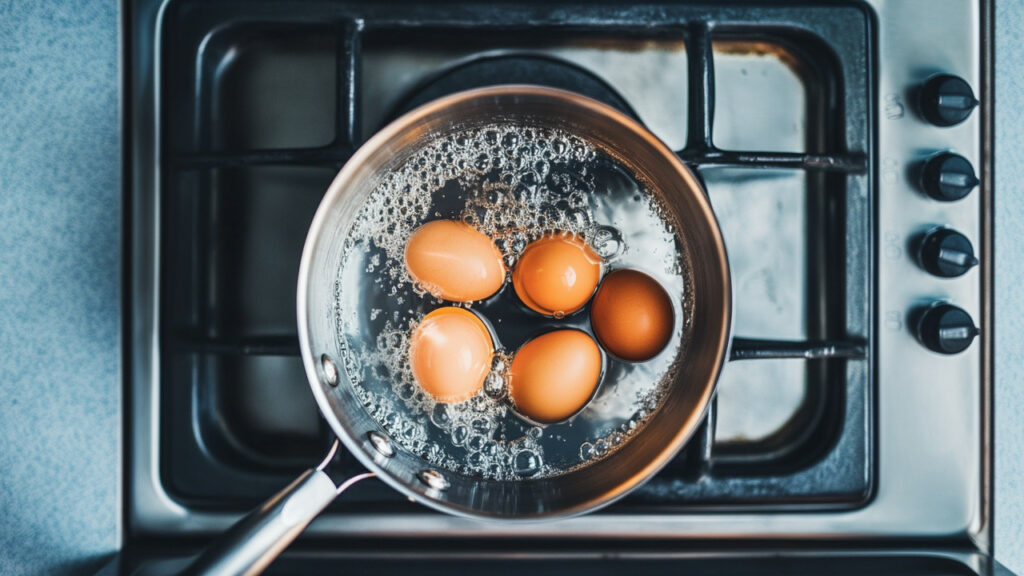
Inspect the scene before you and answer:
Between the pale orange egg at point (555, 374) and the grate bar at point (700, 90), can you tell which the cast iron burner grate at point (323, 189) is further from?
the pale orange egg at point (555, 374)

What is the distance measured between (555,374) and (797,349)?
8.7 inches

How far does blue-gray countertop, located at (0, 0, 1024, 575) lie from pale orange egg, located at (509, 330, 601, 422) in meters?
0.40

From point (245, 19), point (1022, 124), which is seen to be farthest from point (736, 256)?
point (245, 19)

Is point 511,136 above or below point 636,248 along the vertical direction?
above

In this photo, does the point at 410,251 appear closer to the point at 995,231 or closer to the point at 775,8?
the point at 775,8

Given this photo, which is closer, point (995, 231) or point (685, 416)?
point (685, 416)

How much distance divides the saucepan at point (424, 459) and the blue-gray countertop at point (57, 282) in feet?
0.83

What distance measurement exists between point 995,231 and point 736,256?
0.26m

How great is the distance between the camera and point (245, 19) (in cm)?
65

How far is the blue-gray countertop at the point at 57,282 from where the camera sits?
673 mm

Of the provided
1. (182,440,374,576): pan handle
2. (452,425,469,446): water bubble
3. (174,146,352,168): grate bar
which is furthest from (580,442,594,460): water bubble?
Result: (174,146,352,168): grate bar

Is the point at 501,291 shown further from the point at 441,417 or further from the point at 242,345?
the point at 242,345

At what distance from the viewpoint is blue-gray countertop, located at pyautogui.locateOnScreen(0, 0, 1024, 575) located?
0.67m

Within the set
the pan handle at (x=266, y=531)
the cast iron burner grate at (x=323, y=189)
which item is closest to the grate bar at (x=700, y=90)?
the cast iron burner grate at (x=323, y=189)
